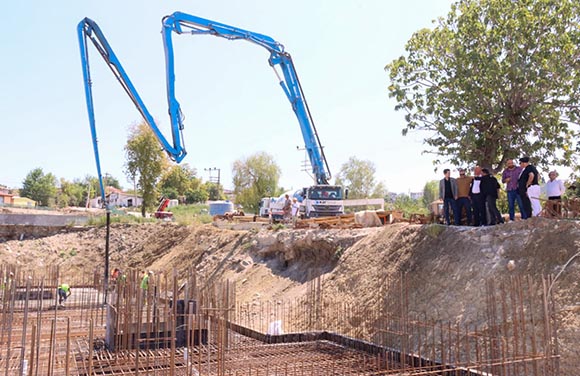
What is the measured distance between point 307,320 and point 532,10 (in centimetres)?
763

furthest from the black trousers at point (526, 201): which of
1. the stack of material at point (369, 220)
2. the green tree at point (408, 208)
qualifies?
the green tree at point (408, 208)

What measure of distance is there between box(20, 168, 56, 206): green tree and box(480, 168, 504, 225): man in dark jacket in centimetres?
5428

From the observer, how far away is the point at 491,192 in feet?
29.6

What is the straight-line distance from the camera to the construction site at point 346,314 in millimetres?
5707

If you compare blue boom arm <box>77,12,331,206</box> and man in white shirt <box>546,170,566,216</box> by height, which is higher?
blue boom arm <box>77,12,331,206</box>

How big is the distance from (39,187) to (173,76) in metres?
48.9

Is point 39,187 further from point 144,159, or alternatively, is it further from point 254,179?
point 144,159

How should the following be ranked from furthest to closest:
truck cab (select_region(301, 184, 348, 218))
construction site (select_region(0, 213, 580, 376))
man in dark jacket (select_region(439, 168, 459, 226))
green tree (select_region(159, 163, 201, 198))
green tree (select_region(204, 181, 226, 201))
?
1. green tree (select_region(204, 181, 226, 201))
2. green tree (select_region(159, 163, 201, 198))
3. truck cab (select_region(301, 184, 348, 218))
4. man in dark jacket (select_region(439, 168, 459, 226))
5. construction site (select_region(0, 213, 580, 376))

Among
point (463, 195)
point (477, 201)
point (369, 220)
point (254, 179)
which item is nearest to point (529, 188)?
point (477, 201)

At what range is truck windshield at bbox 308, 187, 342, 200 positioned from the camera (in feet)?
51.8

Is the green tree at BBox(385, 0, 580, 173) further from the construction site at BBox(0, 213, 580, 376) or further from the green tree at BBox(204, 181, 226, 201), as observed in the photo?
the green tree at BBox(204, 181, 226, 201)

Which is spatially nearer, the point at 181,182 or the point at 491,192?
the point at 491,192

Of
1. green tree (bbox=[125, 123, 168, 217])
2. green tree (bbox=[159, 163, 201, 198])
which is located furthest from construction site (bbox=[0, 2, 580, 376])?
green tree (bbox=[159, 163, 201, 198])

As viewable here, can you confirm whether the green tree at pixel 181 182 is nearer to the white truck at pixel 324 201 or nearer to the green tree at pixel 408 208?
the green tree at pixel 408 208
